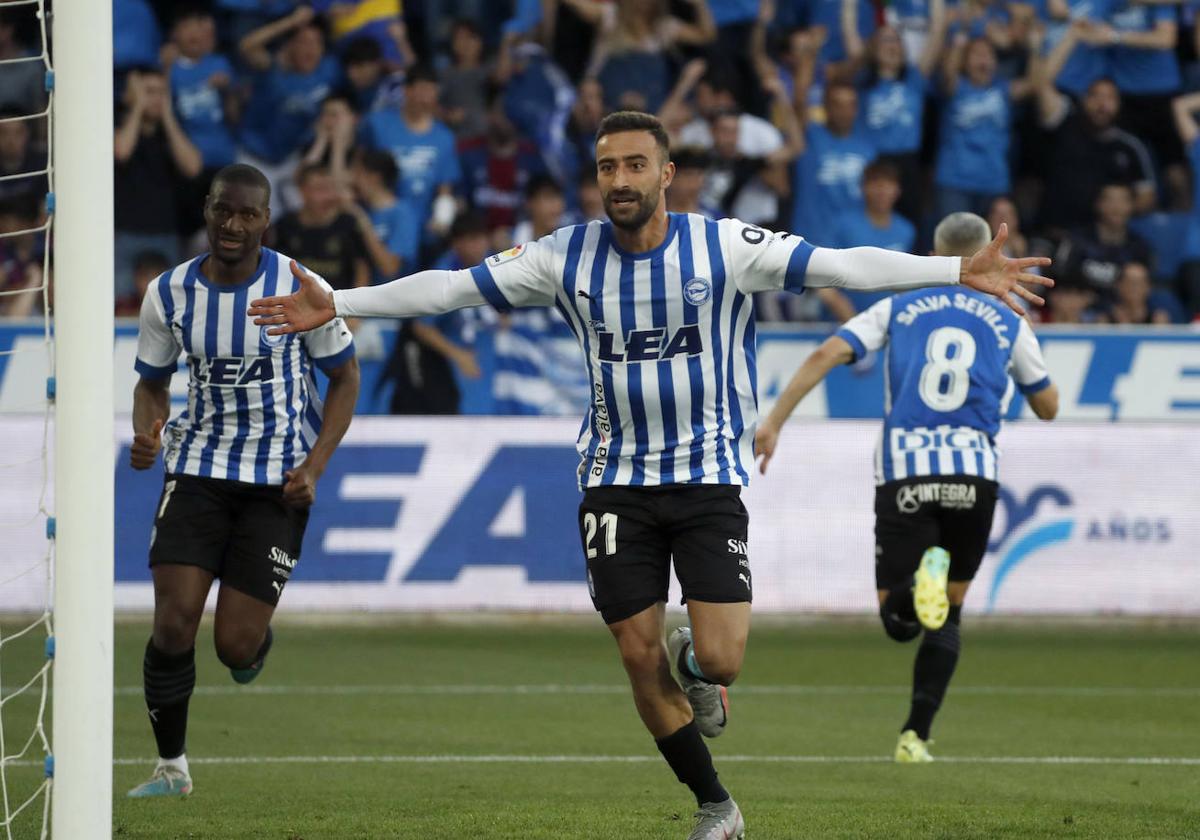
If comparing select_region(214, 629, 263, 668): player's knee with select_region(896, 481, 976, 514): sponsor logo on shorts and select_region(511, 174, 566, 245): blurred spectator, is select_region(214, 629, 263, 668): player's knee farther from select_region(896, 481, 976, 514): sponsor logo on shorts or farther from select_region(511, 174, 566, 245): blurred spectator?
select_region(511, 174, 566, 245): blurred spectator

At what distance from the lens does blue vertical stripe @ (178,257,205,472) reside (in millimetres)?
6578

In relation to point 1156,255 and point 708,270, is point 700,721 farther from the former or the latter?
point 1156,255

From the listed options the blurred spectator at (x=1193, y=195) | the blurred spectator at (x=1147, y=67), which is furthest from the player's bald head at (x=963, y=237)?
the blurred spectator at (x=1147, y=67)

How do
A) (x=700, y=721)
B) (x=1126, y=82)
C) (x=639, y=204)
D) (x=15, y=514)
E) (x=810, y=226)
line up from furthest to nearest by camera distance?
(x=1126, y=82) < (x=810, y=226) < (x=15, y=514) < (x=700, y=721) < (x=639, y=204)

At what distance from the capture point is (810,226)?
14523mm

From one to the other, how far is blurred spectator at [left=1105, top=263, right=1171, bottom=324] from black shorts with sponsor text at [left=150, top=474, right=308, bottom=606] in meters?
8.92

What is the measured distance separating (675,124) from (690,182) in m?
1.59

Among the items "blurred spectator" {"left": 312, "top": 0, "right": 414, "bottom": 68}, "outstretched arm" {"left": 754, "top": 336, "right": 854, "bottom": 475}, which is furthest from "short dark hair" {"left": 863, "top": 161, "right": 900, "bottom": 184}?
"outstretched arm" {"left": 754, "top": 336, "right": 854, "bottom": 475}

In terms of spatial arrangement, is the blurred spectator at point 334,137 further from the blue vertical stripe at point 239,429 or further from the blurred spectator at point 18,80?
the blue vertical stripe at point 239,429

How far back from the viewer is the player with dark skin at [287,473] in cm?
641

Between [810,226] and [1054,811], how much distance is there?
881 cm

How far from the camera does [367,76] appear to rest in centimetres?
1512

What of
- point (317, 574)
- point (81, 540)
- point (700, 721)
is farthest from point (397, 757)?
point (317, 574)

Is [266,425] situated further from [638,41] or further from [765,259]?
[638,41]
